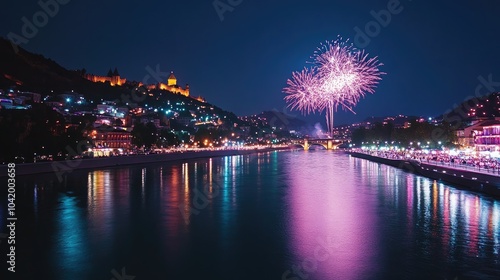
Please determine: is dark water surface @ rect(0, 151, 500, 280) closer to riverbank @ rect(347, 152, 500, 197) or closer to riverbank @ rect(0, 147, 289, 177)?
riverbank @ rect(347, 152, 500, 197)

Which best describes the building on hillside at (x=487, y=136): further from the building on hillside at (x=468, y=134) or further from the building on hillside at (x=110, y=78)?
the building on hillside at (x=110, y=78)

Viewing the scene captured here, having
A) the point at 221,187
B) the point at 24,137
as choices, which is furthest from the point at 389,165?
the point at 24,137

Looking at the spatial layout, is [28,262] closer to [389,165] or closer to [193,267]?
[193,267]

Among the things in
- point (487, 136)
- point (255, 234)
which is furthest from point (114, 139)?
point (255, 234)

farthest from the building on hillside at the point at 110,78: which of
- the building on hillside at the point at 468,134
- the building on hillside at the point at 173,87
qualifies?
the building on hillside at the point at 468,134

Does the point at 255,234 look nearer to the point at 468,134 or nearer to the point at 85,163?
the point at 85,163

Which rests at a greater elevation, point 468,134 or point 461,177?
point 468,134

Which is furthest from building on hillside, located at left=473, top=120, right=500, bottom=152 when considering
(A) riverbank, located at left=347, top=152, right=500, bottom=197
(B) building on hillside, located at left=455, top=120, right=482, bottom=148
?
(A) riverbank, located at left=347, top=152, right=500, bottom=197

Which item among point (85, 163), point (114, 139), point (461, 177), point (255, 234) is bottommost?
point (255, 234)
